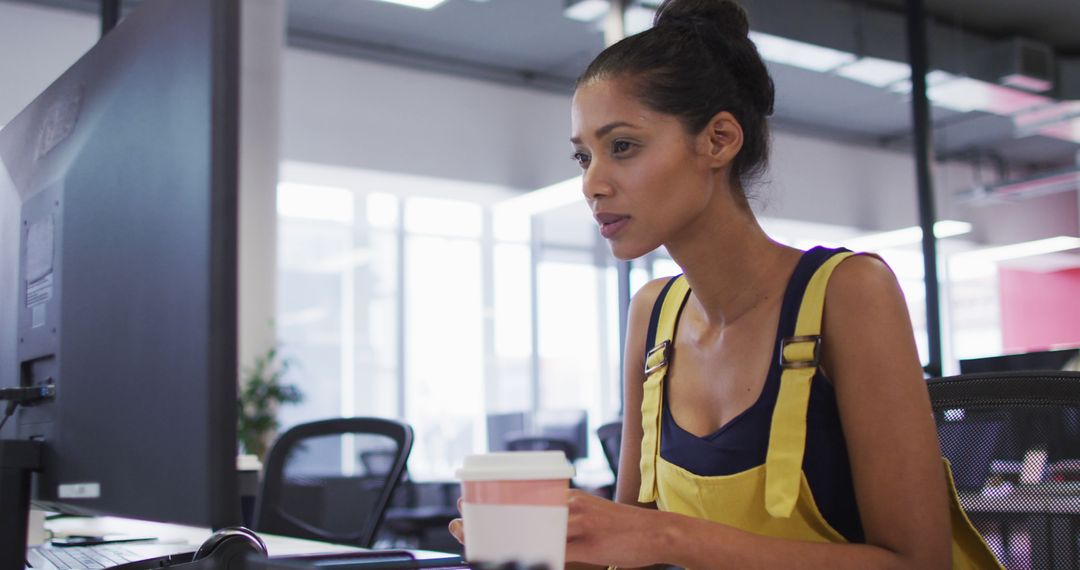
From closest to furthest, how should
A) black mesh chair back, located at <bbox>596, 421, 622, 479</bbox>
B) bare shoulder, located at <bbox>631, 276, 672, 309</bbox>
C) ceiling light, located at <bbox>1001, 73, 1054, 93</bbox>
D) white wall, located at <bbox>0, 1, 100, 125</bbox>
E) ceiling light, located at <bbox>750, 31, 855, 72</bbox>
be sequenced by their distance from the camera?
bare shoulder, located at <bbox>631, 276, 672, 309</bbox> < black mesh chair back, located at <bbox>596, 421, 622, 479</bbox> < ceiling light, located at <bbox>750, 31, 855, 72</bbox> < white wall, located at <bbox>0, 1, 100, 125</bbox> < ceiling light, located at <bbox>1001, 73, 1054, 93</bbox>

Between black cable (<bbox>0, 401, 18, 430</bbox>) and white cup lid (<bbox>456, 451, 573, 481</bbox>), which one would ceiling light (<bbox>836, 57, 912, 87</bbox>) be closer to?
black cable (<bbox>0, 401, 18, 430</bbox>)

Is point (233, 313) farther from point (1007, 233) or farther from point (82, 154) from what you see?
point (1007, 233)

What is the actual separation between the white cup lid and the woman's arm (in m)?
0.30

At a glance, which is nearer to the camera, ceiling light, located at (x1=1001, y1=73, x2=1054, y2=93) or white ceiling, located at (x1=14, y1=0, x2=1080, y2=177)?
white ceiling, located at (x1=14, y1=0, x2=1080, y2=177)

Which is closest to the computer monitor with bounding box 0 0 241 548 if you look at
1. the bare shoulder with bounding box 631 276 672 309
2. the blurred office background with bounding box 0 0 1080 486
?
the bare shoulder with bounding box 631 276 672 309

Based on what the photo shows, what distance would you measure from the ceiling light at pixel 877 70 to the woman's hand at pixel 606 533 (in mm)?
6053

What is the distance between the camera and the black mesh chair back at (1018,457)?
3.96 feet

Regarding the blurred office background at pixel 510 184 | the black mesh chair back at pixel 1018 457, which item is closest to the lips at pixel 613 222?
the black mesh chair back at pixel 1018 457

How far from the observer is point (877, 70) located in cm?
661

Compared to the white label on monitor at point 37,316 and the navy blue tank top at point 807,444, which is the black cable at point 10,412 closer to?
the white label on monitor at point 37,316

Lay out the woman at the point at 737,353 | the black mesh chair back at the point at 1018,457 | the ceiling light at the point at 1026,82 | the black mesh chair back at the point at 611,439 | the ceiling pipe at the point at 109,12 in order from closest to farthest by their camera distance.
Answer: the woman at the point at 737,353 → the black mesh chair back at the point at 1018,457 → the black mesh chair back at the point at 611,439 → the ceiling pipe at the point at 109,12 → the ceiling light at the point at 1026,82

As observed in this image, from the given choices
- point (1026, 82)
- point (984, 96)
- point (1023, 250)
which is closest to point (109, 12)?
point (984, 96)

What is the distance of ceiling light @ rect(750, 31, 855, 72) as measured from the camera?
19.2 feet

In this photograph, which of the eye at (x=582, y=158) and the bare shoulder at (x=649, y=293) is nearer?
the eye at (x=582, y=158)
